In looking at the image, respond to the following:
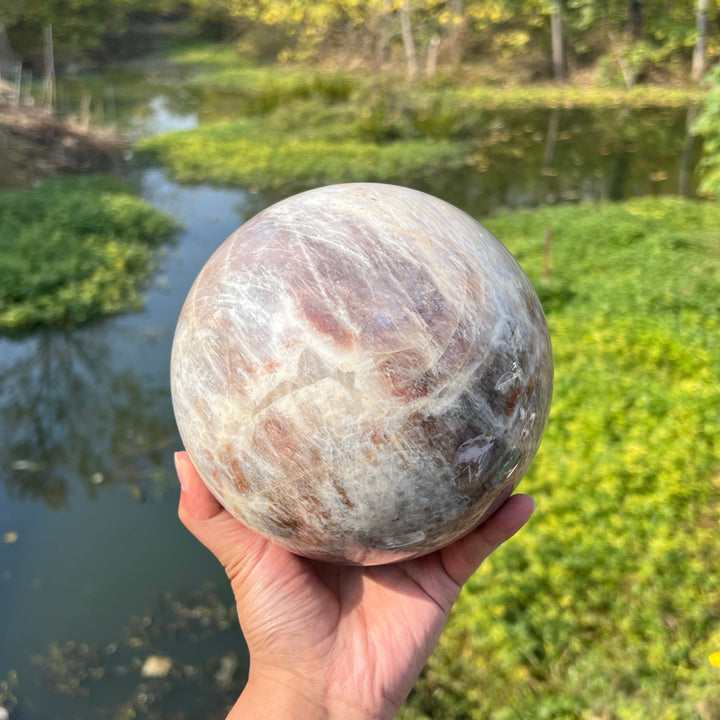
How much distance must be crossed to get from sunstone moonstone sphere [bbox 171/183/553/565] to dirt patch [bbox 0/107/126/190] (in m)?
11.1

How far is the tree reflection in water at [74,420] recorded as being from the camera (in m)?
4.76

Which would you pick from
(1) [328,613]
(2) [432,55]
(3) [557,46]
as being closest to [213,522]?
(1) [328,613]

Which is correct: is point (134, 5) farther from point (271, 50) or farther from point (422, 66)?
point (422, 66)

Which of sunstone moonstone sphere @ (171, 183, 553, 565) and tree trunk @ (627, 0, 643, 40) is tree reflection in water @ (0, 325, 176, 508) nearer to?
sunstone moonstone sphere @ (171, 183, 553, 565)

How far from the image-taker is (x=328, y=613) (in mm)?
1979

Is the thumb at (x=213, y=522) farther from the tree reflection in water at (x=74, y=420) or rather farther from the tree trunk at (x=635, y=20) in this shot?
the tree trunk at (x=635, y=20)

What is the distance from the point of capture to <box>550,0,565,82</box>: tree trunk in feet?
62.3

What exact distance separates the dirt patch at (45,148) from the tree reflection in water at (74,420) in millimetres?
6297

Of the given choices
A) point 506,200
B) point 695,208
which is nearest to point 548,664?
point 695,208

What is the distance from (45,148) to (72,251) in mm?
5609

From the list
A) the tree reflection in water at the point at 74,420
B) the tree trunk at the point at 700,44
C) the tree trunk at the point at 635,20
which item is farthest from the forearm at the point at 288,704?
the tree trunk at the point at 635,20

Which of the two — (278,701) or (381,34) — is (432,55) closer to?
(381,34)

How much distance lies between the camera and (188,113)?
16.8 m

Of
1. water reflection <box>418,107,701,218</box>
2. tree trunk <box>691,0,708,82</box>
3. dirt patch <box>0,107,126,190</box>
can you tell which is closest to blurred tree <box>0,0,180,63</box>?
dirt patch <box>0,107,126,190</box>
